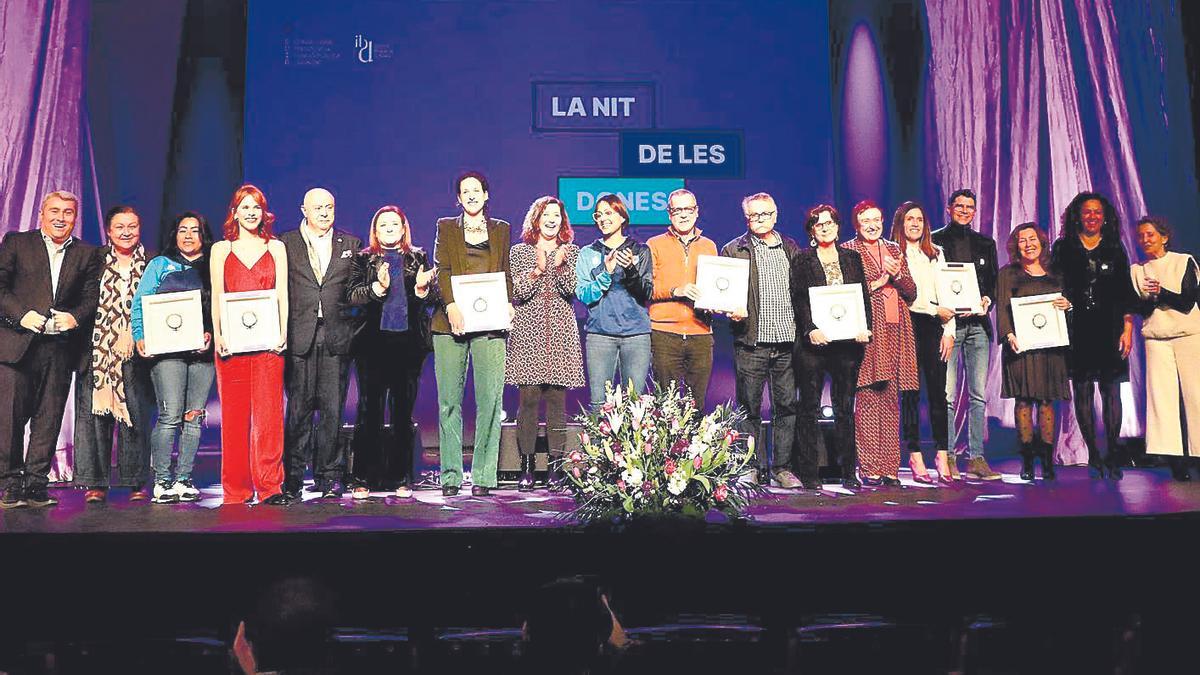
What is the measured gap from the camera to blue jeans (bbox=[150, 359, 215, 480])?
5387mm

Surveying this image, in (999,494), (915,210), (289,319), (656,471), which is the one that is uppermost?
(915,210)

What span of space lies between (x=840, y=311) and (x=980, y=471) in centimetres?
148

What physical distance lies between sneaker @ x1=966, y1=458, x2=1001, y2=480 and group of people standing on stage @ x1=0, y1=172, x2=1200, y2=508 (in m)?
0.02

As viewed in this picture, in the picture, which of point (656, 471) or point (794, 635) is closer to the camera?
point (794, 635)

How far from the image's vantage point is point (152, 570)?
2971mm

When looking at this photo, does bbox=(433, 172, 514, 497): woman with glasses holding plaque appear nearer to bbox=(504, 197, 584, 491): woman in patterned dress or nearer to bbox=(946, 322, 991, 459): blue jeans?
bbox=(504, 197, 584, 491): woman in patterned dress

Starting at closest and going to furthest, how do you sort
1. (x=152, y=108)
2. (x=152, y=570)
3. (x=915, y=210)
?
1. (x=152, y=570)
2. (x=915, y=210)
3. (x=152, y=108)

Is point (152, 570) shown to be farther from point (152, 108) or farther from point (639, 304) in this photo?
point (152, 108)

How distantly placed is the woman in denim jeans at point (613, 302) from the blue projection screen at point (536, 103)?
6.40ft

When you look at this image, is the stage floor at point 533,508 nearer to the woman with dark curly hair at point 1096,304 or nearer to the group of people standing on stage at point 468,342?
the group of people standing on stage at point 468,342

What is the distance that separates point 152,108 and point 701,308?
4439 mm

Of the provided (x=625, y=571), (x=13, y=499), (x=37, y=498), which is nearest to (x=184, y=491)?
(x=37, y=498)

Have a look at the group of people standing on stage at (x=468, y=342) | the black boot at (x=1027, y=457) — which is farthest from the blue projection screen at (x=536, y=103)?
the black boot at (x=1027, y=457)

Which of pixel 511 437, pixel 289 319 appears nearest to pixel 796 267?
pixel 511 437
